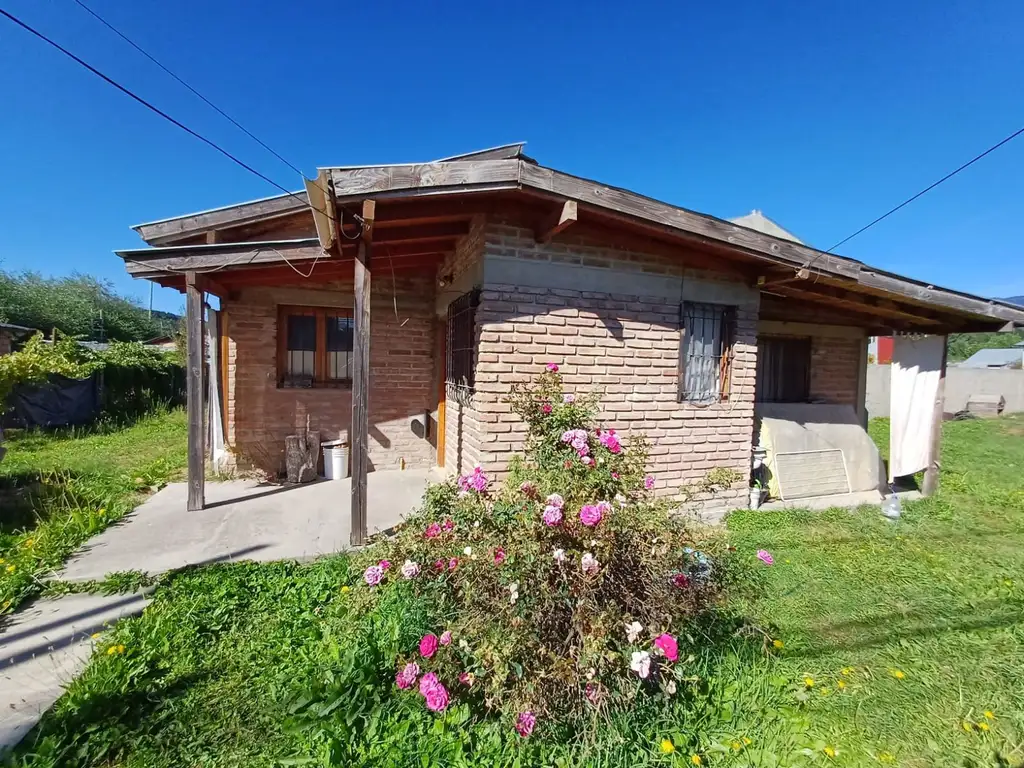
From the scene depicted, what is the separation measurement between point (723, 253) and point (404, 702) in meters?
5.13

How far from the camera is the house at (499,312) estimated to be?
4.24m

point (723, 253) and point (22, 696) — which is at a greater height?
point (723, 253)

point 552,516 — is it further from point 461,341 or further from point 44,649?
point 461,341

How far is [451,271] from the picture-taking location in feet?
19.0

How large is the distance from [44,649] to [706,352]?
247 inches

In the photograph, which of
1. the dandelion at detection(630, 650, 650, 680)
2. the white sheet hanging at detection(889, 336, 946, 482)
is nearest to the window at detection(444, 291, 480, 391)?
the dandelion at detection(630, 650, 650, 680)

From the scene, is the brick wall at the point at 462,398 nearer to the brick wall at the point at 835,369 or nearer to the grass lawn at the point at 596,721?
the grass lawn at the point at 596,721

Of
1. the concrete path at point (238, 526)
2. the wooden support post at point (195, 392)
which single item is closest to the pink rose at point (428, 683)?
the concrete path at point (238, 526)

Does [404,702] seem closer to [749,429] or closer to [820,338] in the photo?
[749,429]

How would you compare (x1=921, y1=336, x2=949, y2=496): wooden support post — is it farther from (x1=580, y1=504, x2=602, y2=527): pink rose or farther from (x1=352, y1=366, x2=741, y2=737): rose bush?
(x1=580, y1=504, x2=602, y2=527): pink rose

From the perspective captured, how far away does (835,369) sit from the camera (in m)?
7.52

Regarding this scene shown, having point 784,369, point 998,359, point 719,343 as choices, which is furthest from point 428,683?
point 998,359

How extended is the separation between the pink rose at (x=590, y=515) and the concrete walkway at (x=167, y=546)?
2830 millimetres

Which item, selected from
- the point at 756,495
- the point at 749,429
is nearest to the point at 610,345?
the point at 749,429
